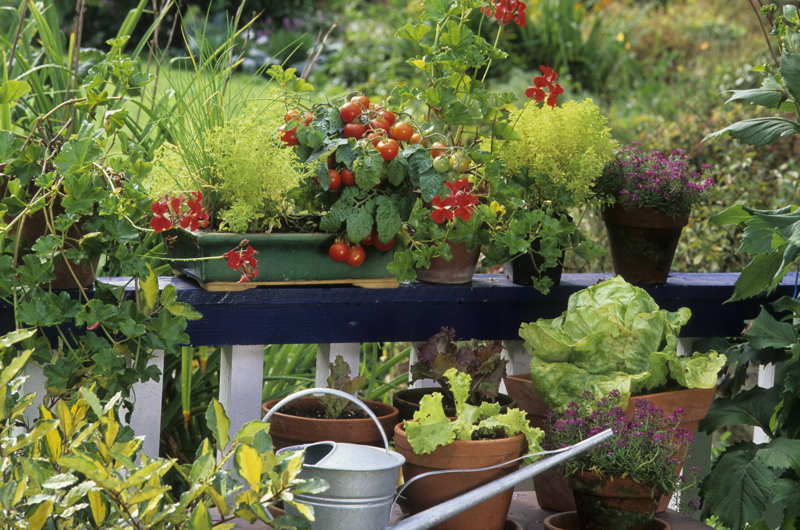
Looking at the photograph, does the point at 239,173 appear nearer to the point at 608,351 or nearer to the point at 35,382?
the point at 35,382

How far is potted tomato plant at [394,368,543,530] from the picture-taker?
6.26 feet

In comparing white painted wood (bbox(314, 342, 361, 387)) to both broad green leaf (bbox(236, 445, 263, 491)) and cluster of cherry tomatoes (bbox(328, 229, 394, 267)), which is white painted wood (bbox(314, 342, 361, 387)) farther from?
broad green leaf (bbox(236, 445, 263, 491))

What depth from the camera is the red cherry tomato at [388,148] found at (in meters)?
2.10

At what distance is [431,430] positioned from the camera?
6.23ft

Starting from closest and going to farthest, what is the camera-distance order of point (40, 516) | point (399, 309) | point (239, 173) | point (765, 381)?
point (40, 516) < point (239, 173) < point (399, 309) < point (765, 381)

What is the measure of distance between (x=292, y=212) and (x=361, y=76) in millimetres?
5419

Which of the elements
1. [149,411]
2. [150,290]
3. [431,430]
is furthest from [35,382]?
[431,430]

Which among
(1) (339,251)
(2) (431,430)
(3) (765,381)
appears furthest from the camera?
(3) (765,381)

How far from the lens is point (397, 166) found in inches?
83.5

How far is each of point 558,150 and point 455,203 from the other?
351mm

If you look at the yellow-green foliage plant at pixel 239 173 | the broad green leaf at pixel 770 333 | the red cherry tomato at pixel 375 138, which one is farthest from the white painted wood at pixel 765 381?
the yellow-green foliage plant at pixel 239 173

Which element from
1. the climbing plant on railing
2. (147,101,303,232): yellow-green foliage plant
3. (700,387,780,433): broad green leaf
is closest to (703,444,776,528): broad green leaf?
the climbing plant on railing

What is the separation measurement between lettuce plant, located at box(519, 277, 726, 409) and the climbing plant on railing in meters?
0.24

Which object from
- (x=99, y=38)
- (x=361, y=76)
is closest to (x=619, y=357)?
(x=361, y=76)
